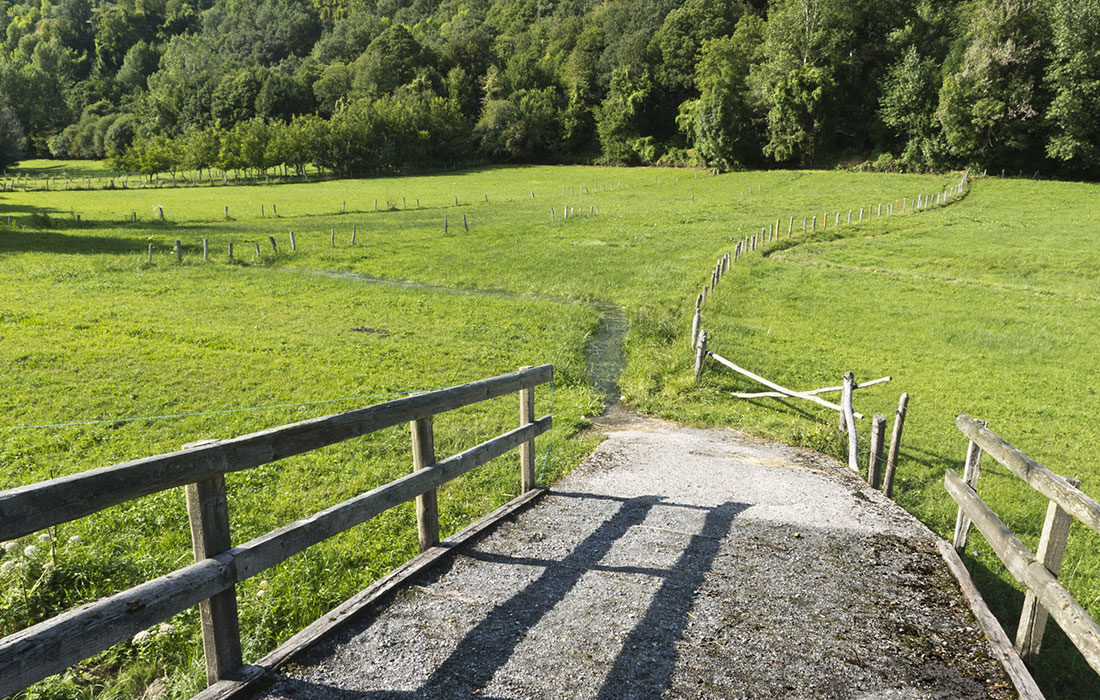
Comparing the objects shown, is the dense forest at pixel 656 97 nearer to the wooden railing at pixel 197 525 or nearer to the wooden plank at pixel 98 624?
the wooden railing at pixel 197 525

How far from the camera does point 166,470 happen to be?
370 cm

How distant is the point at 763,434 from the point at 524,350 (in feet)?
26.6

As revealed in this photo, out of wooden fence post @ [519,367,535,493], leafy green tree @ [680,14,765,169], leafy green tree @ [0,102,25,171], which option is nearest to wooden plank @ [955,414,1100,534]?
wooden fence post @ [519,367,535,493]

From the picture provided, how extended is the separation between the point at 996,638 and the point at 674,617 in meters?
2.34

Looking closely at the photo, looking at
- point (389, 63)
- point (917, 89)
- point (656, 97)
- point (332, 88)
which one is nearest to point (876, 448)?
point (917, 89)

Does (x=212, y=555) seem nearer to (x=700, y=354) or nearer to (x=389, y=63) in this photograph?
(x=700, y=354)

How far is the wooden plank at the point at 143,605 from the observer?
305 centimetres

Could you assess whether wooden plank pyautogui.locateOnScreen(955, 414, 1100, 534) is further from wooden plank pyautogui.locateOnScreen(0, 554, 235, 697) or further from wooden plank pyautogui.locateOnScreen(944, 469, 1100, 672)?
wooden plank pyautogui.locateOnScreen(0, 554, 235, 697)

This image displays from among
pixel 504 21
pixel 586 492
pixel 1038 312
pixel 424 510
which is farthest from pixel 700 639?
pixel 504 21

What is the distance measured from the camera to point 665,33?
116625mm

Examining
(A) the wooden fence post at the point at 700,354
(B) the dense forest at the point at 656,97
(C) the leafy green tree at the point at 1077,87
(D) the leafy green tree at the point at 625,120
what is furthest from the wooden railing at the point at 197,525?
(D) the leafy green tree at the point at 625,120

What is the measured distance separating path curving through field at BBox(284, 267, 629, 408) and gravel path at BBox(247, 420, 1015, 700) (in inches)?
326

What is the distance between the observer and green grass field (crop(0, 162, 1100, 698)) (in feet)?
26.6

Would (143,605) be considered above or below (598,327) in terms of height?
above
